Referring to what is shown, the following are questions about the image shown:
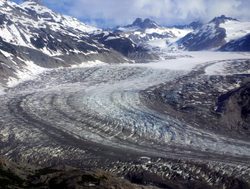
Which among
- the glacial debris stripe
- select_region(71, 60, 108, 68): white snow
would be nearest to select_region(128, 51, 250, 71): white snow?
select_region(71, 60, 108, 68): white snow

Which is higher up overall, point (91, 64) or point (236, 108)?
point (91, 64)

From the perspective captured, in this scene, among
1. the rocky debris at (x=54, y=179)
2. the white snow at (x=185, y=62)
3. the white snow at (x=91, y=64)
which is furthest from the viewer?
the white snow at (x=91, y=64)

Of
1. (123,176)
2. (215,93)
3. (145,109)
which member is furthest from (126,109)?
(123,176)

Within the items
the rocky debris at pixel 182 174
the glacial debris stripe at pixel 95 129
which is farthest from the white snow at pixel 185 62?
the rocky debris at pixel 182 174

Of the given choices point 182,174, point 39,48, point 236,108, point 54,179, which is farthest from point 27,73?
point 54,179

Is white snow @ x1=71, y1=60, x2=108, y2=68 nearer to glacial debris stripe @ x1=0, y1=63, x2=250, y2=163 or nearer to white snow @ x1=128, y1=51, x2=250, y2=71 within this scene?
white snow @ x1=128, y1=51, x2=250, y2=71

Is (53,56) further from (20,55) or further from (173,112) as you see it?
(173,112)

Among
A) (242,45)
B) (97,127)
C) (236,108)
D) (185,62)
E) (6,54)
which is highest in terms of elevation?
(242,45)

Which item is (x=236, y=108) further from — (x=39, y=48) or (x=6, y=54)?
(x=39, y=48)

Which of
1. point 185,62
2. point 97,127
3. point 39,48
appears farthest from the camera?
point 185,62

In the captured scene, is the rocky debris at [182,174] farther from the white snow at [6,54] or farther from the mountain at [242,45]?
the mountain at [242,45]

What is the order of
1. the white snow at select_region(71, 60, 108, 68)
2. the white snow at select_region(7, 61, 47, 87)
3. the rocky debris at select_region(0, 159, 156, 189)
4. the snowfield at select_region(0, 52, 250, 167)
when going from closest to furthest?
the rocky debris at select_region(0, 159, 156, 189)
the snowfield at select_region(0, 52, 250, 167)
the white snow at select_region(7, 61, 47, 87)
the white snow at select_region(71, 60, 108, 68)
